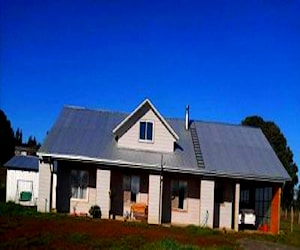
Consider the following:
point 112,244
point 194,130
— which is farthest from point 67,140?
point 112,244

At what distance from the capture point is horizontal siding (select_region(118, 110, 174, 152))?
104 feet

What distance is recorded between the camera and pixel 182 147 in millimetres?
33094

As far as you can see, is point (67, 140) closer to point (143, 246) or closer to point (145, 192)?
point (145, 192)

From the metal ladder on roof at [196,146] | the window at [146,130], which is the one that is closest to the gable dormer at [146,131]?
the window at [146,130]

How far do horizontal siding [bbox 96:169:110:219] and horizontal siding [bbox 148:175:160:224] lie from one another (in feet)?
7.24

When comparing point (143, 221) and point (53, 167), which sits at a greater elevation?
point (53, 167)

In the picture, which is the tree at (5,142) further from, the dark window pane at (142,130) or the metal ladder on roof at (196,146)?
the dark window pane at (142,130)

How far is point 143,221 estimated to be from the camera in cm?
2939

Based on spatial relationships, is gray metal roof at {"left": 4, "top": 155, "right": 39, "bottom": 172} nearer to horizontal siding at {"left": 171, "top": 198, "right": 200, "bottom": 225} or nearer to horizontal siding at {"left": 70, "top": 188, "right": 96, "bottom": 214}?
horizontal siding at {"left": 70, "top": 188, "right": 96, "bottom": 214}

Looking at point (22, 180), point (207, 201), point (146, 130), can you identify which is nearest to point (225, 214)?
point (207, 201)

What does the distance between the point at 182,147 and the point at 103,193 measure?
240 inches

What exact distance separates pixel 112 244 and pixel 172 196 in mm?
14342

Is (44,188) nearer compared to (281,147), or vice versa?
(44,188)

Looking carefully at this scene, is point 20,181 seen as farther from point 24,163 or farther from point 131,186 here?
point 131,186
